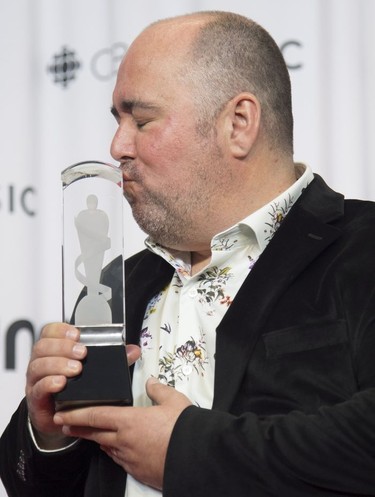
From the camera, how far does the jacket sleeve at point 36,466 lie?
1126 millimetres

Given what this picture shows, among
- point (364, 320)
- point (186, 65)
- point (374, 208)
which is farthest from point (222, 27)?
point (364, 320)

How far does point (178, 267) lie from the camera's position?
1.19 m

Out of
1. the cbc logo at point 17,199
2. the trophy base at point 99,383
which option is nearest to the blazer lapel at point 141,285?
the trophy base at point 99,383

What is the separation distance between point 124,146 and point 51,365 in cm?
33

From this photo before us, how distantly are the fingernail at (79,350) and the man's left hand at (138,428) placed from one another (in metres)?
0.06

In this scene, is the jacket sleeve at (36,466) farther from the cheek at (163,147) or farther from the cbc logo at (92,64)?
the cbc logo at (92,64)

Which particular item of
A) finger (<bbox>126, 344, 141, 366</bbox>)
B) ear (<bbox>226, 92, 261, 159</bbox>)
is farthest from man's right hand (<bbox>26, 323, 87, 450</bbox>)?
ear (<bbox>226, 92, 261, 159</bbox>)

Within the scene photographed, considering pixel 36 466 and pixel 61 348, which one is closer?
pixel 61 348

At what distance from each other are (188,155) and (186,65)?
0.40 ft

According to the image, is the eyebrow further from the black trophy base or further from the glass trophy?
the black trophy base

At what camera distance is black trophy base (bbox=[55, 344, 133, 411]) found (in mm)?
949

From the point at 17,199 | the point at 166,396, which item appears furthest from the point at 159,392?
the point at 17,199

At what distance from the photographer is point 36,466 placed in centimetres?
113

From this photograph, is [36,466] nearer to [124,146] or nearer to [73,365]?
[73,365]
